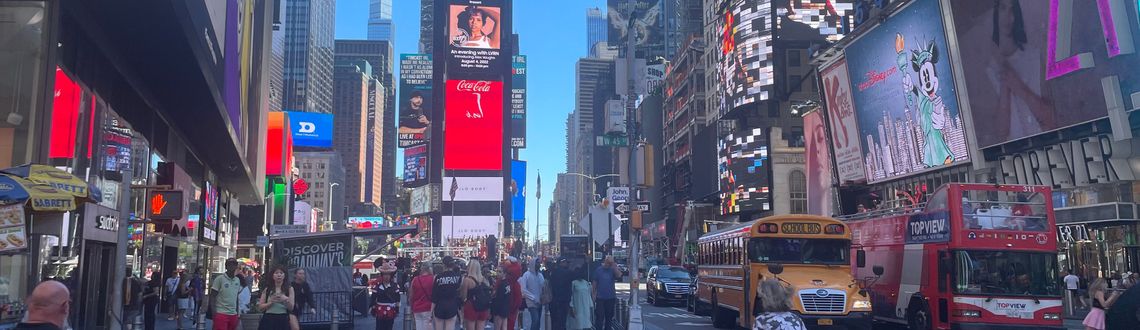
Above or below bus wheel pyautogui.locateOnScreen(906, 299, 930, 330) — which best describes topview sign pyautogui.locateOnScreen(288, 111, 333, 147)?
above

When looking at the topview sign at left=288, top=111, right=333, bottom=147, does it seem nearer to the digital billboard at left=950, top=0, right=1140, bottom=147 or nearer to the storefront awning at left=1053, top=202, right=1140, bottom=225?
the digital billboard at left=950, top=0, right=1140, bottom=147

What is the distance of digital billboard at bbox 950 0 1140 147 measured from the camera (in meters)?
28.5

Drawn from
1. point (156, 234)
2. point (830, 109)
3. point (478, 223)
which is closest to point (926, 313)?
point (156, 234)

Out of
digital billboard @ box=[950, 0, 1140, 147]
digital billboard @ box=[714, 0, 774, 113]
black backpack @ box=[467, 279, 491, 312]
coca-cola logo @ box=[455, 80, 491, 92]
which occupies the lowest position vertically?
black backpack @ box=[467, 279, 491, 312]

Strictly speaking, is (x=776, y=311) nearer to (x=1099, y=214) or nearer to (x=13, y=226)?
(x=13, y=226)

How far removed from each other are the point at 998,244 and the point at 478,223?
139m

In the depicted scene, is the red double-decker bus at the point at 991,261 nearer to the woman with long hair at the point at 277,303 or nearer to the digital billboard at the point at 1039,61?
the digital billboard at the point at 1039,61

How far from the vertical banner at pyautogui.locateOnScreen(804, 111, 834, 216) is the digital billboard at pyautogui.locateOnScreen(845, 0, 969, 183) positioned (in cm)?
1823

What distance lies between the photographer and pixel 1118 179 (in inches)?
1231

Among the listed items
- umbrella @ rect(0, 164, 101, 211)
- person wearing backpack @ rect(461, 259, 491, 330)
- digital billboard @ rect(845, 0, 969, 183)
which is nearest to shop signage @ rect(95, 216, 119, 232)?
umbrella @ rect(0, 164, 101, 211)

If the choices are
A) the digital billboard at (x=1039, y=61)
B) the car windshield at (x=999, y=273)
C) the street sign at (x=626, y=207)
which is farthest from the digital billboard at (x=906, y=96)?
the car windshield at (x=999, y=273)

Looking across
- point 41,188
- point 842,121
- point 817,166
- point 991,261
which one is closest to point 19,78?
point 41,188

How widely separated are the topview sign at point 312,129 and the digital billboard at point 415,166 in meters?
98.8

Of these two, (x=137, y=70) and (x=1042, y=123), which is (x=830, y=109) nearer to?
(x=1042, y=123)
